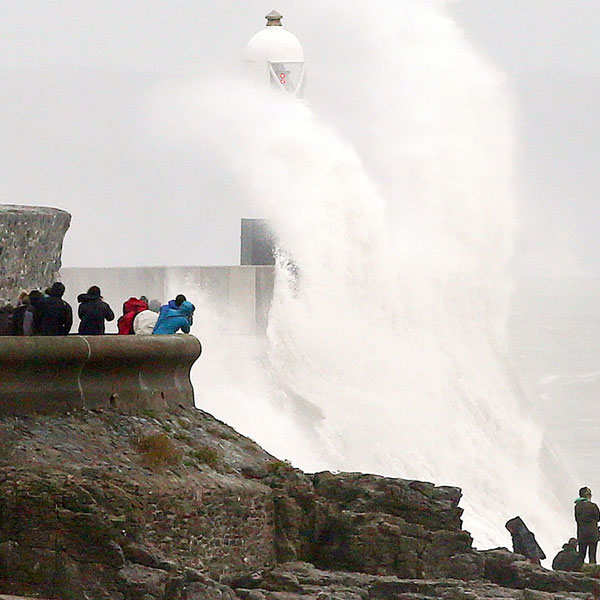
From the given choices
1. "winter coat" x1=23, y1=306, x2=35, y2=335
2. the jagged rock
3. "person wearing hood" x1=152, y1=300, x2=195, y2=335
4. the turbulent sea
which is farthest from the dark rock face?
the turbulent sea

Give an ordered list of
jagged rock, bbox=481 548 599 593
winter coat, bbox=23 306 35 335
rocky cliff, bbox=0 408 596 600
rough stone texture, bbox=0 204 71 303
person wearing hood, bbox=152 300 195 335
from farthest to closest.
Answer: person wearing hood, bbox=152 300 195 335
jagged rock, bbox=481 548 599 593
rough stone texture, bbox=0 204 71 303
winter coat, bbox=23 306 35 335
rocky cliff, bbox=0 408 596 600

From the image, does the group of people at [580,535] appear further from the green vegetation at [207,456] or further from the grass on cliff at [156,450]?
the grass on cliff at [156,450]

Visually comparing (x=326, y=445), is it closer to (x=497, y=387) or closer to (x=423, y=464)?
(x=423, y=464)

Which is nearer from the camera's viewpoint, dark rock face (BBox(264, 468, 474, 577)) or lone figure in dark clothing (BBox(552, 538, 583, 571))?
dark rock face (BBox(264, 468, 474, 577))

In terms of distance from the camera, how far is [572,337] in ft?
238

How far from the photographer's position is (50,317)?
1240 centimetres

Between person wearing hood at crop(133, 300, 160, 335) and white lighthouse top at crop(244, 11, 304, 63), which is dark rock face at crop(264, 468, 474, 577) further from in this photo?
white lighthouse top at crop(244, 11, 304, 63)

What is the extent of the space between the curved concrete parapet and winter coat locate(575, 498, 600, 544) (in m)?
4.10

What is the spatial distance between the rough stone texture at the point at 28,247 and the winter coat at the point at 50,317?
2.04ft

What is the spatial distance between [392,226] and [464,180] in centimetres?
280

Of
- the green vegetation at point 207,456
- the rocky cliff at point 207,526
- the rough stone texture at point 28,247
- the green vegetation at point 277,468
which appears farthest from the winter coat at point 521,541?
the rough stone texture at point 28,247

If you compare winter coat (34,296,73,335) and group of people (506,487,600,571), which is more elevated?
winter coat (34,296,73,335)

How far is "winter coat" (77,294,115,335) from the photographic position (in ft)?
42.8

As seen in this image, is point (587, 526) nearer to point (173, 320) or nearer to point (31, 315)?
point (173, 320)
